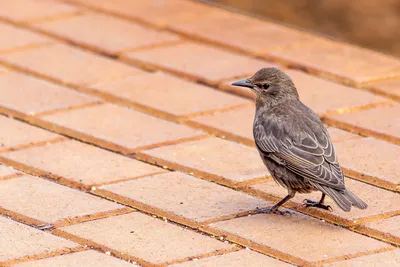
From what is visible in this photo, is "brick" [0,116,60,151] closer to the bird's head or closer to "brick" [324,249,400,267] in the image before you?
the bird's head

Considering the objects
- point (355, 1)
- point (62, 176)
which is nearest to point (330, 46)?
point (355, 1)

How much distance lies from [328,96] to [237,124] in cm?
78

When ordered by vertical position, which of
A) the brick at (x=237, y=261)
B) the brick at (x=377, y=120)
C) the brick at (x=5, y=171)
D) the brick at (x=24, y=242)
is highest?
the brick at (x=377, y=120)

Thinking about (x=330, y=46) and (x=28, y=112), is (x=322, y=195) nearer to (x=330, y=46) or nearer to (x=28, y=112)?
(x=28, y=112)

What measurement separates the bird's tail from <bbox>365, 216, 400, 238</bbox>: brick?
0.53 feet

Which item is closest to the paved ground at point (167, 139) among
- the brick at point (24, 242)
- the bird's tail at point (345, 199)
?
the brick at point (24, 242)

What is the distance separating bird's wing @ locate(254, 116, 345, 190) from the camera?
563 centimetres

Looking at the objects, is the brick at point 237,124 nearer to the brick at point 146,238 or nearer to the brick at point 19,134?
the brick at point 19,134

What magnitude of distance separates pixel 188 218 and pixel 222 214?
7.3 inches

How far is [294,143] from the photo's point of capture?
5.84 m

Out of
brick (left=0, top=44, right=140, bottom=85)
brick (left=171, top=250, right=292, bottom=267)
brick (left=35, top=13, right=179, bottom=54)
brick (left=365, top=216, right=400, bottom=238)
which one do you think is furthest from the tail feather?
brick (left=35, top=13, right=179, bottom=54)

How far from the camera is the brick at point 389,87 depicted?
7.49m

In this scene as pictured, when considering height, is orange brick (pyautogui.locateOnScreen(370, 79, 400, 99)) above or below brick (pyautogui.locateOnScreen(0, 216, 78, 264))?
above

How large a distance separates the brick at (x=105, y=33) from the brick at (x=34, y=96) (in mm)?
787
